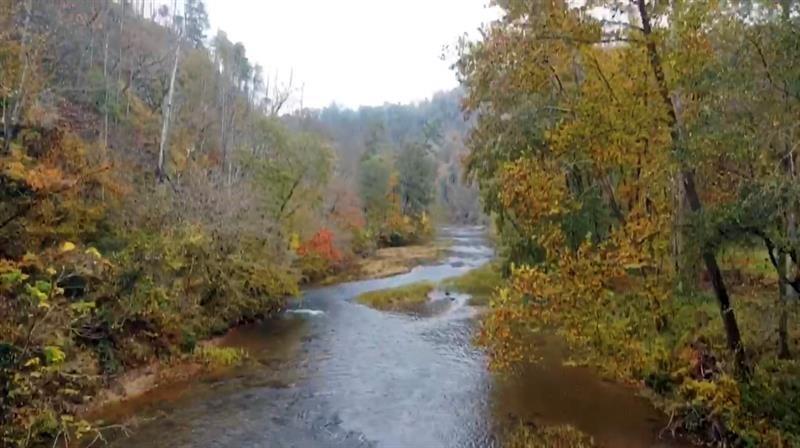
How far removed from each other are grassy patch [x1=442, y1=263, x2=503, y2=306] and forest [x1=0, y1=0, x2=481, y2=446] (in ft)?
26.7

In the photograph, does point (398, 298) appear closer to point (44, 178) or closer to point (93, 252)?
point (93, 252)

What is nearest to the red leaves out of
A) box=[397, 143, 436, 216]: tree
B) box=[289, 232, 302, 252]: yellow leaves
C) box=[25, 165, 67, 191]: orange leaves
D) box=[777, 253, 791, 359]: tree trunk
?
box=[289, 232, 302, 252]: yellow leaves

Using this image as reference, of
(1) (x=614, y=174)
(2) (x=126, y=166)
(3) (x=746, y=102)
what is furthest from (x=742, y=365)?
(2) (x=126, y=166)

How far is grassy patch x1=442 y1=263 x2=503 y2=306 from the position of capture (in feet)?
98.2

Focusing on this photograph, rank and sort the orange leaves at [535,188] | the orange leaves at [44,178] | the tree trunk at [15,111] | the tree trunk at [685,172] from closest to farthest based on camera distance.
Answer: the tree trunk at [685,172], the orange leaves at [535,188], the orange leaves at [44,178], the tree trunk at [15,111]

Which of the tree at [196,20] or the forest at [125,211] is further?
the tree at [196,20]

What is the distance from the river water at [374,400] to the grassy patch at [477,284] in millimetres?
8319

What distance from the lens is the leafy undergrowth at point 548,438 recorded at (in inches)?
471

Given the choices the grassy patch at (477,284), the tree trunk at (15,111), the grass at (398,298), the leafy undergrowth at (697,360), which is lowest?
the grass at (398,298)

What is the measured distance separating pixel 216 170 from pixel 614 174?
2005 centimetres

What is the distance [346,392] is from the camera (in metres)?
15.6

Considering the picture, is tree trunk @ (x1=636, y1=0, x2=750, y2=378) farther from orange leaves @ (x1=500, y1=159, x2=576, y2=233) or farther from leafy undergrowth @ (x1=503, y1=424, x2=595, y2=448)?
leafy undergrowth @ (x1=503, y1=424, x2=595, y2=448)

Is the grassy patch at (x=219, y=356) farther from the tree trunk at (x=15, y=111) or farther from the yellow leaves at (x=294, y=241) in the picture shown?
the yellow leaves at (x=294, y=241)

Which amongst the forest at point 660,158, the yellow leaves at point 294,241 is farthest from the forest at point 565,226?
the yellow leaves at point 294,241
